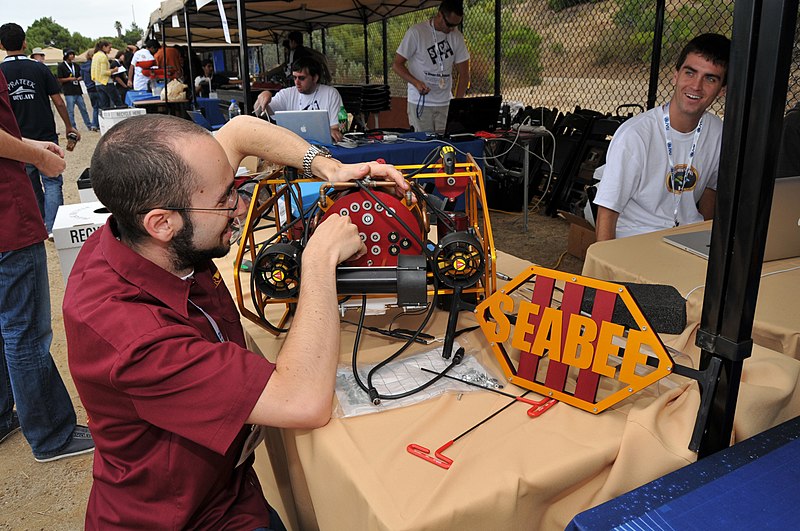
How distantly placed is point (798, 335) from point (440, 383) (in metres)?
0.94

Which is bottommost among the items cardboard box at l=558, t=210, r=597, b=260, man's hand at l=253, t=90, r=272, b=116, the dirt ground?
the dirt ground

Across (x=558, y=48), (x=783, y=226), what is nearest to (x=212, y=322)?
(x=783, y=226)

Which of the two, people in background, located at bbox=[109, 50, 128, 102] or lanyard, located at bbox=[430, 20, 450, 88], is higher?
people in background, located at bbox=[109, 50, 128, 102]

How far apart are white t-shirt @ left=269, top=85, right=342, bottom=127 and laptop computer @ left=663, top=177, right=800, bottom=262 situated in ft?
13.5

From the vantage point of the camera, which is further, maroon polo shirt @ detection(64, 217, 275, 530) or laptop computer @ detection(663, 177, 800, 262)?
laptop computer @ detection(663, 177, 800, 262)

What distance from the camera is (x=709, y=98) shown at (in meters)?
2.29

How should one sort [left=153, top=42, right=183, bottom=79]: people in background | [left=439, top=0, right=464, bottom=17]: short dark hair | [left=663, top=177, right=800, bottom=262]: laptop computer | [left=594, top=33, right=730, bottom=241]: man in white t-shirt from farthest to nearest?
[left=153, top=42, right=183, bottom=79]: people in background
[left=439, top=0, right=464, bottom=17]: short dark hair
[left=594, top=33, right=730, bottom=241]: man in white t-shirt
[left=663, top=177, right=800, bottom=262]: laptop computer

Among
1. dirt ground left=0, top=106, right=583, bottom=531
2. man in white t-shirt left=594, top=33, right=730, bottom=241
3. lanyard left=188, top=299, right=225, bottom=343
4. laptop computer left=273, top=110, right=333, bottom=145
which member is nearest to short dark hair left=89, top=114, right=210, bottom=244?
lanyard left=188, top=299, right=225, bottom=343

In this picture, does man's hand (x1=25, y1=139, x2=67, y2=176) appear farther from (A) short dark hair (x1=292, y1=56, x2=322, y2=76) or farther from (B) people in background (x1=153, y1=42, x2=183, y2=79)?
(B) people in background (x1=153, y1=42, x2=183, y2=79)

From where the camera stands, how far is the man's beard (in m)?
1.09

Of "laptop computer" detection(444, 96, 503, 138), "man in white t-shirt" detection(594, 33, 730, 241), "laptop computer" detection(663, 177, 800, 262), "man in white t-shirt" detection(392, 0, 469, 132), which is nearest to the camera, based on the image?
"laptop computer" detection(663, 177, 800, 262)

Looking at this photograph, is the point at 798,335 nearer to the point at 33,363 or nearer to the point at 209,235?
the point at 209,235

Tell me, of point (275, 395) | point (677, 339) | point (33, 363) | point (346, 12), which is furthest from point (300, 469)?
point (346, 12)

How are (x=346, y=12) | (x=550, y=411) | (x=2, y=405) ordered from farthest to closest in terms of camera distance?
(x=346, y=12) < (x=2, y=405) < (x=550, y=411)
